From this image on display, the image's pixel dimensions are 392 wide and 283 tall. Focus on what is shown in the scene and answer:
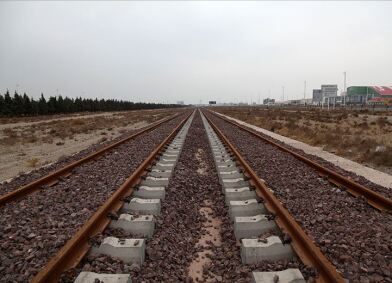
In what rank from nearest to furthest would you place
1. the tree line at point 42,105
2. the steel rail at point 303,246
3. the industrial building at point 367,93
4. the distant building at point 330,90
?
the steel rail at point 303,246
the tree line at point 42,105
the industrial building at point 367,93
the distant building at point 330,90

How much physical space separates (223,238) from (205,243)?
11.2 inches

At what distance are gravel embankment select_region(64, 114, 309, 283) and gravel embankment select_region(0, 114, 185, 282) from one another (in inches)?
28.8

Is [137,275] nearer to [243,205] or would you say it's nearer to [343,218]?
[243,205]

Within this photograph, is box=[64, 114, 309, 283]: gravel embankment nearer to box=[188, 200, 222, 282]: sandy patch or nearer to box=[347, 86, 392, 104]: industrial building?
box=[188, 200, 222, 282]: sandy patch

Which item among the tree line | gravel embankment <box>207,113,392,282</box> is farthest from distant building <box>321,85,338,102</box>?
gravel embankment <box>207,113,392,282</box>

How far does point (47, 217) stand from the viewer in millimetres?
5438

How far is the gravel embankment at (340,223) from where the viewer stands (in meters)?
3.85

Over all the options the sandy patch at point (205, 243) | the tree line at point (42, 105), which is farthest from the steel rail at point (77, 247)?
the tree line at point (42, 105)

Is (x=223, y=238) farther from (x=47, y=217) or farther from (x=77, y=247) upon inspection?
(x=47, y=217)

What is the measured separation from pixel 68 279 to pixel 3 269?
0.90 metres

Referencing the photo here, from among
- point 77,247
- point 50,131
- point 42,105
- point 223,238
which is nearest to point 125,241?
point 77,247

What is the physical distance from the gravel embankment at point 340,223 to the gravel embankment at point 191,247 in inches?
28.6

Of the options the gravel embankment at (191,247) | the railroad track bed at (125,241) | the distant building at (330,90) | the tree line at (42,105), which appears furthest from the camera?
the distant building at (330,90)

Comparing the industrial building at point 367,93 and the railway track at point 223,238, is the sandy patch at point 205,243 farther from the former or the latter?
the industrial building at point 367,93
